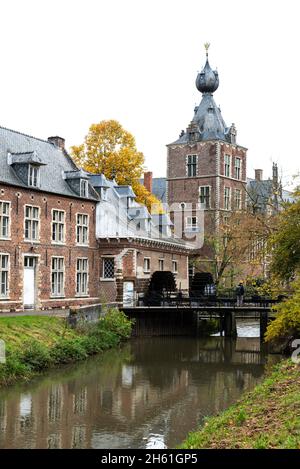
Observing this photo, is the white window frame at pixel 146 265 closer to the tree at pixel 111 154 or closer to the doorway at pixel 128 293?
the doorway at pixel 128 293

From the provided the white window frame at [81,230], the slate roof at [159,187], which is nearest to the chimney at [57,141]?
the white window frame at [81,230]

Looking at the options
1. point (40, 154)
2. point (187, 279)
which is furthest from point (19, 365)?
point (187, 279)

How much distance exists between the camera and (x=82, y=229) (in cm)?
3391

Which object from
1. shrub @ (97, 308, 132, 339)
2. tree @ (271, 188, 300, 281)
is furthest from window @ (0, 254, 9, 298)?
tree @ (271, 188, 300, 281)

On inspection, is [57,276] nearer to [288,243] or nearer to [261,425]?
[288,243]

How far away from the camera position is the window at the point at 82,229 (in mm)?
33562

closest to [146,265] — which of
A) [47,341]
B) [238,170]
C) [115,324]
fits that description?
[115,324]

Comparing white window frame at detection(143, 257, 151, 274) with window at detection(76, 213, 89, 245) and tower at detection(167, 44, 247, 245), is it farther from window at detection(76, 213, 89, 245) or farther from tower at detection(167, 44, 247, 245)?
tower at detection(167, 44, 247, 245)

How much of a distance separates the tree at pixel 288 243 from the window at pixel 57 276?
12331 millimetres

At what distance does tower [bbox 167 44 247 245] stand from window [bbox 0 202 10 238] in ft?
86.1

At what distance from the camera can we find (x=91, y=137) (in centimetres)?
4647

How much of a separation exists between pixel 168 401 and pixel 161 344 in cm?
1358

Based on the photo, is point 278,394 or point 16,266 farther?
point 16,266

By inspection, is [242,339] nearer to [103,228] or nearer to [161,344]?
[161,344]
